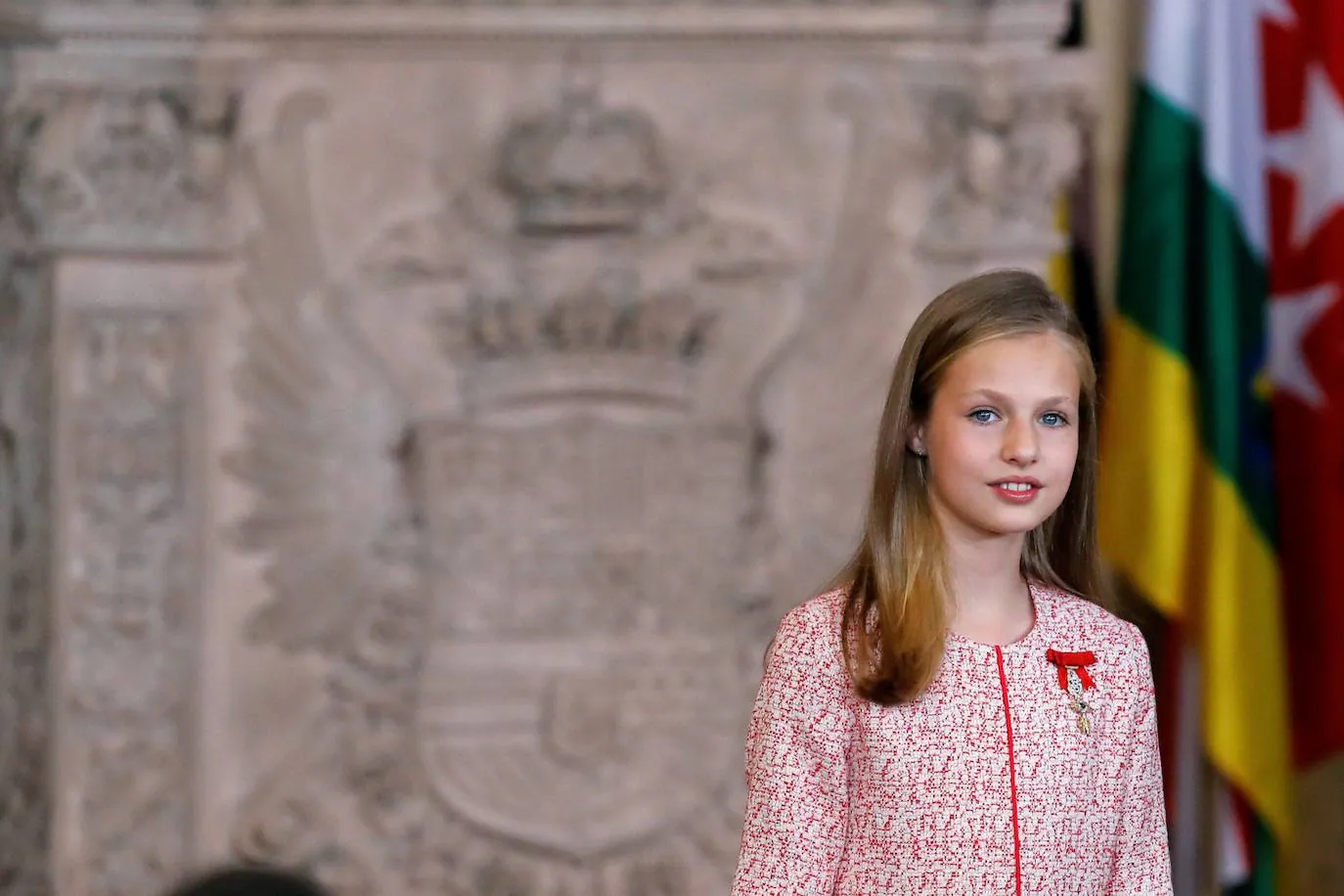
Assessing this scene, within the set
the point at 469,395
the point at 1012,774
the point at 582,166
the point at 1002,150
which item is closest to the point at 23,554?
the point at 469,395

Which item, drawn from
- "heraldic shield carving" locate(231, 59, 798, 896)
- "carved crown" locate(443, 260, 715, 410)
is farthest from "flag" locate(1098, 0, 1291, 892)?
"carved crown" locate(443, 260, 715, 410)

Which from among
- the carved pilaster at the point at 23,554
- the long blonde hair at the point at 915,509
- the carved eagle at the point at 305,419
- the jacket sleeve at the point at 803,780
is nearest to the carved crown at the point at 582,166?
the carved eagle at the point at 305,419

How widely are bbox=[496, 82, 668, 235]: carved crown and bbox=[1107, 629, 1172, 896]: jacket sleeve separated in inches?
87.5

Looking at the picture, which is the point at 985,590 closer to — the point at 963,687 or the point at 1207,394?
the point at 963,687

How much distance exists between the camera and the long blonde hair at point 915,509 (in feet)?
5.53

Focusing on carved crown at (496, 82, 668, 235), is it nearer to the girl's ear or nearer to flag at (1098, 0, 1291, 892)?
flag at (1098, 0, 1291, 892)

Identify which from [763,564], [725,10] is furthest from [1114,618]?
[725,10]

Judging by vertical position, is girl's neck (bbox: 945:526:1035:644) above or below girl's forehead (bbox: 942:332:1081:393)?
below

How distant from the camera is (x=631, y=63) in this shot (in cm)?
390

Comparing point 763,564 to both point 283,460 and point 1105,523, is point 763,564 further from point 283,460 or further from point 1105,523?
point 283,460

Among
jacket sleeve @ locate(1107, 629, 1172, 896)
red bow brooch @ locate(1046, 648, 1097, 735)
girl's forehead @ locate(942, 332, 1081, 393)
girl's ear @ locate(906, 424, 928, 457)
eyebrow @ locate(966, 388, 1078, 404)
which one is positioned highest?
girl's forehead @ locate(942, 332, 1081, 393)

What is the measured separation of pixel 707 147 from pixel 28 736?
6.45 ft

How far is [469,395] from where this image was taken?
12.7 feet

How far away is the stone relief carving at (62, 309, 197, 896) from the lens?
12.6 ft
